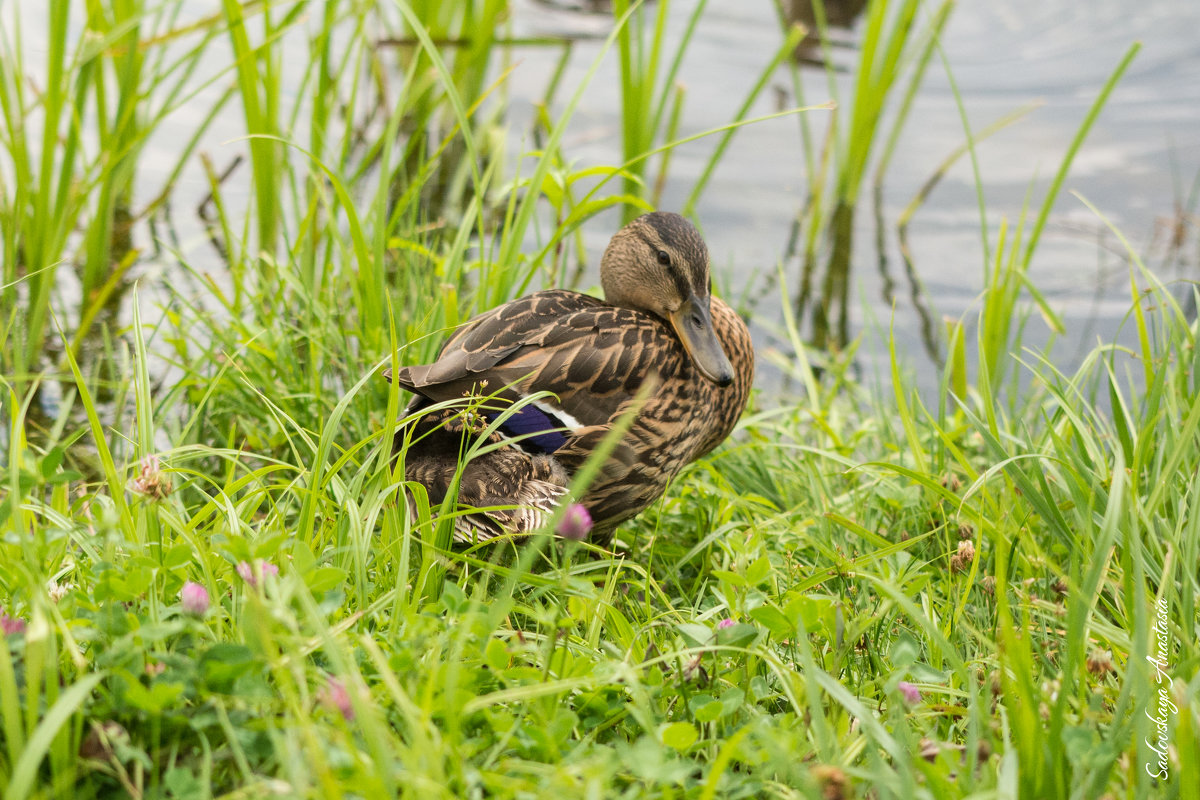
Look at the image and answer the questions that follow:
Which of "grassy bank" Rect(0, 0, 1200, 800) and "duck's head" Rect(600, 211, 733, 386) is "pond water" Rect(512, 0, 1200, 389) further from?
"grassy bank" Rect(0, 0, 1200, 800)

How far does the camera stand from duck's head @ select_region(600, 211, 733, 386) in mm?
2850

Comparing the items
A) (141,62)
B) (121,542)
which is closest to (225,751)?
(121,542)

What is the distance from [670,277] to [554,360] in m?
0.51

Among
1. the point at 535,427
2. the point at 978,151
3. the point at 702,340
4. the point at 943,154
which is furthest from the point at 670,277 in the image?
the point at 978,151

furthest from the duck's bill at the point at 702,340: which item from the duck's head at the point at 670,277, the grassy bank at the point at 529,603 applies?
the grassy bank at the point at 529,603

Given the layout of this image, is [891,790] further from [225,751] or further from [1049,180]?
[1049,180]

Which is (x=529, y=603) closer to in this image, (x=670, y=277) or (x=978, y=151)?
(x=670, y=277)

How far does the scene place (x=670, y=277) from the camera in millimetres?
2928

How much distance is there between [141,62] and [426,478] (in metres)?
2.27

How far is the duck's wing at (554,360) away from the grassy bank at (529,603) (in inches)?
10.0

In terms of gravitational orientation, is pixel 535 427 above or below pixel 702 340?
below

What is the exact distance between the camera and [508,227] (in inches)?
120

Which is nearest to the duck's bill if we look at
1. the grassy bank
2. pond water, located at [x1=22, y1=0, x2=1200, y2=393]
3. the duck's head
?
the duck's head

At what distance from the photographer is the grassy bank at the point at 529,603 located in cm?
145
